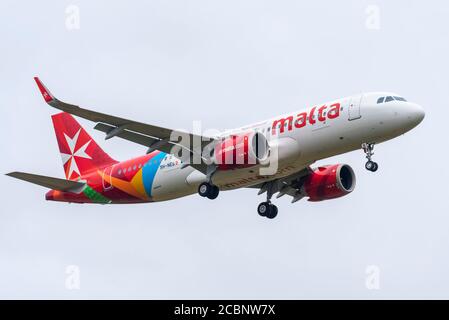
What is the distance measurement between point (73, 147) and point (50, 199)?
4.11m

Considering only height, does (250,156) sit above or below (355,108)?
below

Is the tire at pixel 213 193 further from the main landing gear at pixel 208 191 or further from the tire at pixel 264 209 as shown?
the tire at pixel 264 209

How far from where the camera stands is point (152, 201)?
2133 inches

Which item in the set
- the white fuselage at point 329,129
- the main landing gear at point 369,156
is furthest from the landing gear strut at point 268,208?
the main landing gear at point 369,156

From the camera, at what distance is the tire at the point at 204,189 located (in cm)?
4997

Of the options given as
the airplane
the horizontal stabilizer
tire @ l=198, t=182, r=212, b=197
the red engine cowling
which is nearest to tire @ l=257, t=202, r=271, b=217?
the airplane

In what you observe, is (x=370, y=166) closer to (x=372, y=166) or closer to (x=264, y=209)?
(x=372, y=166)

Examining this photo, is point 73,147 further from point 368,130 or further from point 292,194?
point 368,130

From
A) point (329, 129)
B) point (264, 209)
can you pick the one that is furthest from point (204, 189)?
point (329, 129)

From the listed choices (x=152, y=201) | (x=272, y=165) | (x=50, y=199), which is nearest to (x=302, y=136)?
(x=272, y=165)

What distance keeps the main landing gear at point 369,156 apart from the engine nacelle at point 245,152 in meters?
4.49

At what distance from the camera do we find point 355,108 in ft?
157

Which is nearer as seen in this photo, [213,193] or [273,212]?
[213,193]

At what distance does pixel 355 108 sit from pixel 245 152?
5374 mm
